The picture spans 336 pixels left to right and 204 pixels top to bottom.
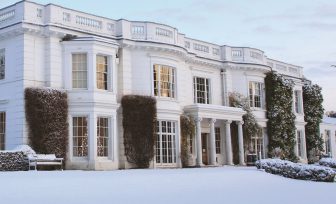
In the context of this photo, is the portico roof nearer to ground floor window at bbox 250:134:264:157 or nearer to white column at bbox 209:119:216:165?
white column at bbox 209:119:216:165

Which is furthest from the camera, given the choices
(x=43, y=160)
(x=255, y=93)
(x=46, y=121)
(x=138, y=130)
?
(x=255, y=93)

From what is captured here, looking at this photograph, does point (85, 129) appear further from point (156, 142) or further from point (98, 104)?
point (156, 142)

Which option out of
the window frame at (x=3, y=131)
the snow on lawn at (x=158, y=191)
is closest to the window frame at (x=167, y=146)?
the window frame at (x=3, y=131)

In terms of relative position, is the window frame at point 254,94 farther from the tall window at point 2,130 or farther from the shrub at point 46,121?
the tall window at point 2,130

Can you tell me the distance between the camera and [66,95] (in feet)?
79.3

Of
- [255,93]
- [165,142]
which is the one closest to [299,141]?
[255,93]

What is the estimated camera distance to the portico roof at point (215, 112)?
29.3 m

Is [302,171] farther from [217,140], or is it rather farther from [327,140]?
[327,140]

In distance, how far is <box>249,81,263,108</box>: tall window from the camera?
3466 centimetres

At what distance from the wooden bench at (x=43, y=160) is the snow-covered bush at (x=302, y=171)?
31.0 feet

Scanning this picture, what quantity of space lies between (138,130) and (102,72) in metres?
3.66

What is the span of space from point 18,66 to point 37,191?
41.9 feet

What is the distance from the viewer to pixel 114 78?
25.5 m

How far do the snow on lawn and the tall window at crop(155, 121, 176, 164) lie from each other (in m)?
10.00
